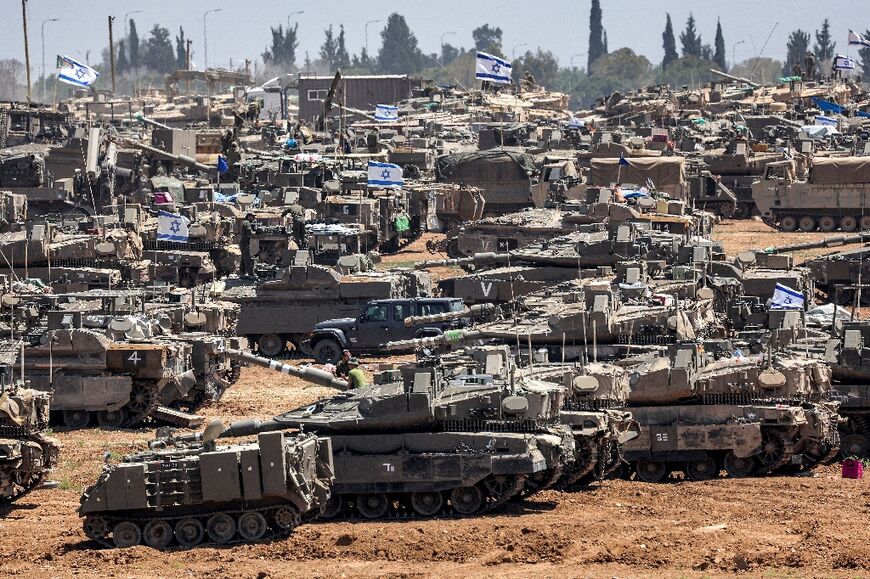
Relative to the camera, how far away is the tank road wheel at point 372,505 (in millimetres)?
27188

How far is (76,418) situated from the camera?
35.8 m

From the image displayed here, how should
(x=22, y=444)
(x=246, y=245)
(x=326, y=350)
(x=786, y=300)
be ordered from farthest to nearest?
(x=246, y=245), (x=326, y=350), (x=786, y=300), (x=22, y=444)

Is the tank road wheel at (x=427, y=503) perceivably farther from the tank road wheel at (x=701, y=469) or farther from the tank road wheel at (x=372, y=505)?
the tank road wheel at (x=701, y=469)

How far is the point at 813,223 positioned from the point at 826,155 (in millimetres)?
10042

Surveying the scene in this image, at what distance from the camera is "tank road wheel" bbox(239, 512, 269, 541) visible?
25.5m

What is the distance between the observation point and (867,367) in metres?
32.4

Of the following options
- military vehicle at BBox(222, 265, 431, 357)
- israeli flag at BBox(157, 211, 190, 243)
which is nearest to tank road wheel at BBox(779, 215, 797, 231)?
israeli flag at BBox(157, 211, 190, 243)

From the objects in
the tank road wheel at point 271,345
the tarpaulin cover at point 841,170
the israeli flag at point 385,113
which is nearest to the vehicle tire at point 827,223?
the tarpaulin cover at point 841,170

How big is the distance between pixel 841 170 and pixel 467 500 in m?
47.2

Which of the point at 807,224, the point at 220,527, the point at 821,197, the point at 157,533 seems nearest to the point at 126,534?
the point at 157,533

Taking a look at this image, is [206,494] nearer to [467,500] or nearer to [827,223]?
[467,500]

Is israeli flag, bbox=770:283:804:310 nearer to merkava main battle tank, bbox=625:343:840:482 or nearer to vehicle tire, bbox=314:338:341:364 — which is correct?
merkava main battle tank, bbox=625:343:840:482

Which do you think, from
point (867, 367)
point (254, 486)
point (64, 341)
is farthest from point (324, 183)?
point (254, 486)

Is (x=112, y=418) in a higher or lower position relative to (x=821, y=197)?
lower
